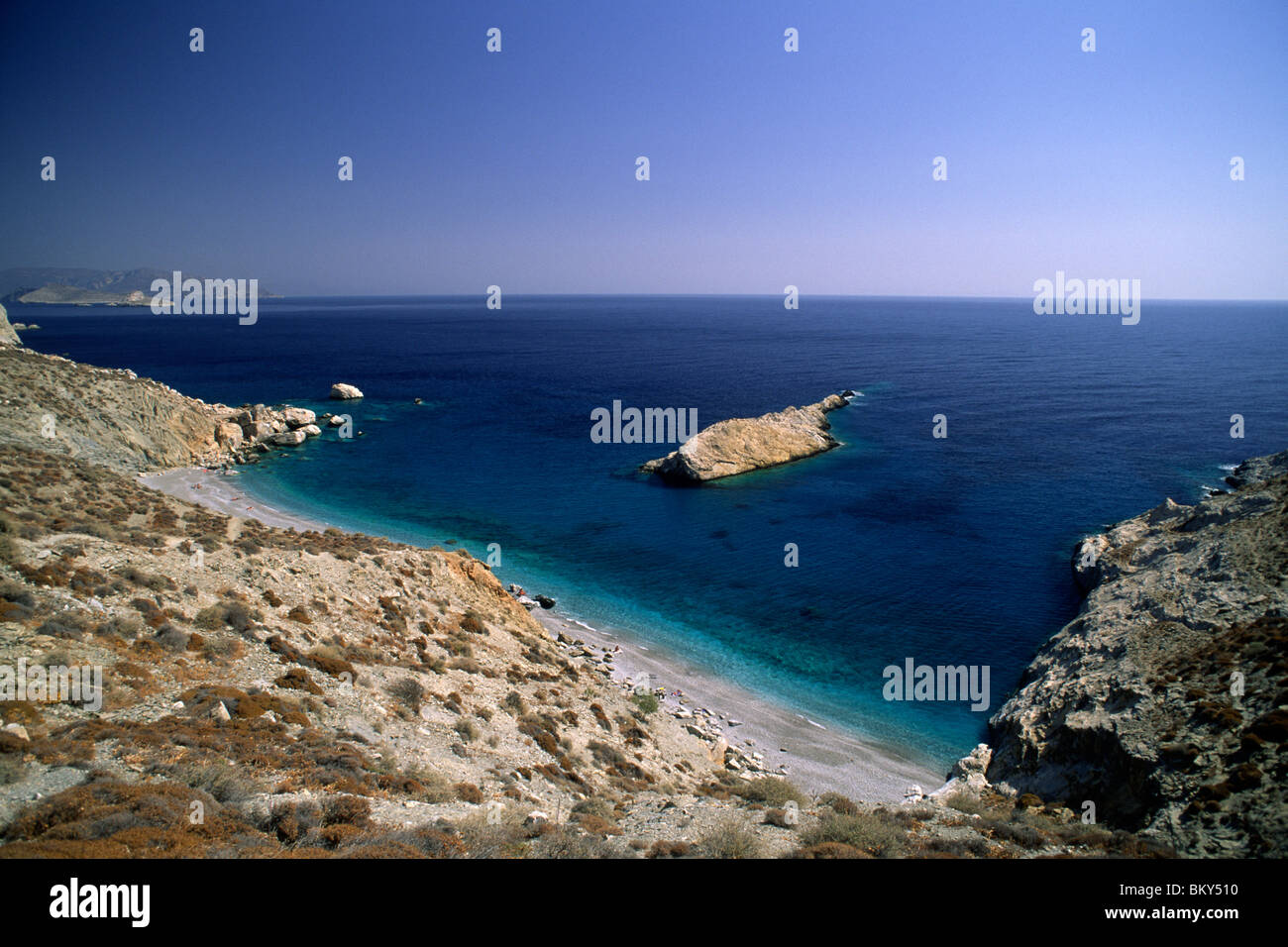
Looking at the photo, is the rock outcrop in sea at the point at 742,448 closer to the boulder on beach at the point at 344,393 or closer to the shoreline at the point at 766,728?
the shoreline at the point at 766,728

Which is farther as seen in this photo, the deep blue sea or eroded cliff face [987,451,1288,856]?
the deep blue sea

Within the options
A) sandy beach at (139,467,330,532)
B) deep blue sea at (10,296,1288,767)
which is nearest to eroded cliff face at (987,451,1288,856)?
deep blue sea at (10,296,1288,767)

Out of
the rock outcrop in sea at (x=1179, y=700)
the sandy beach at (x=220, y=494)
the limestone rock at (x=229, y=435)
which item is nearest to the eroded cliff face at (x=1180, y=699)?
the rock outcrop in sea at (x=1179, y=700)

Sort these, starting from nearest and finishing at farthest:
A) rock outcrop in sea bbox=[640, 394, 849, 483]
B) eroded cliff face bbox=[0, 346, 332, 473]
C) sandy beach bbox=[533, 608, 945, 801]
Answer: sandy beach bbox=[533, 608, 945, 801]
eroded cliff face bbox=[0, 346, 332, 473]
rock outcrop in sea bbox=[640, 394, 849, 483]

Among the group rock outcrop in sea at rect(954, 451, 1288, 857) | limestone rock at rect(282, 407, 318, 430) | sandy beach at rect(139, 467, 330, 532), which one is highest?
limestone rock at rect(282, 407, 318, 430)

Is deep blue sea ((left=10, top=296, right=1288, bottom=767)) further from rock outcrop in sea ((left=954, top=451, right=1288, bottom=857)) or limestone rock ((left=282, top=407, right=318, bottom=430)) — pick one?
limestone rock ((left=282, top=407, right=318, bottom=430))
